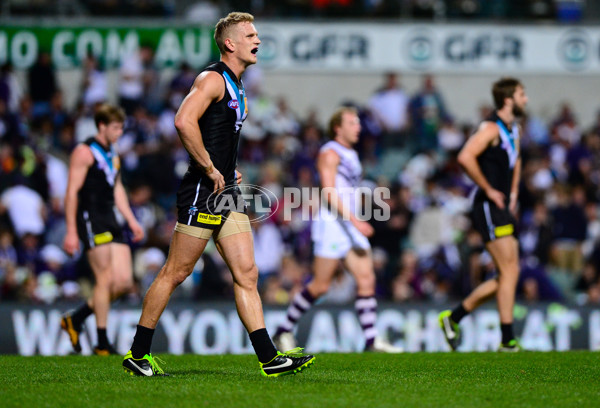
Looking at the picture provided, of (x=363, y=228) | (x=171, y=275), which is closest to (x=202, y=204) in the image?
(x=171, y=275)

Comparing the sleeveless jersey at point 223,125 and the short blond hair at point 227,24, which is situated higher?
the short blond hair at point 227,24

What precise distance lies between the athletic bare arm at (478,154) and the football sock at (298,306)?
2.36m

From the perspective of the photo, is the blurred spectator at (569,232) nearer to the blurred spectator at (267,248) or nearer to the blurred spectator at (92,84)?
the blurred spectator at (267,248)

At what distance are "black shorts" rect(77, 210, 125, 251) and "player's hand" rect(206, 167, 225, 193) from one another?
3.45m

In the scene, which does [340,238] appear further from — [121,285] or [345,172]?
[121,285]

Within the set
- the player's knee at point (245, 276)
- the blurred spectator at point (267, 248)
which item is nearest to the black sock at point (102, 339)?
the player's knee at point (245, 276)

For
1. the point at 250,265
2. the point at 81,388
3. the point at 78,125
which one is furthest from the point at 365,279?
the point at 78,125

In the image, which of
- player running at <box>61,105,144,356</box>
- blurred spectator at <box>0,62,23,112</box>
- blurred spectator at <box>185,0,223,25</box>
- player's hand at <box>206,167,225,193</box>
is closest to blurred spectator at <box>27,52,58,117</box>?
blurred spectator at <box>0,62,23,112</box>

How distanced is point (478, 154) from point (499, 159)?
0.92 ft

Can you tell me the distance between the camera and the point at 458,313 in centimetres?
1039

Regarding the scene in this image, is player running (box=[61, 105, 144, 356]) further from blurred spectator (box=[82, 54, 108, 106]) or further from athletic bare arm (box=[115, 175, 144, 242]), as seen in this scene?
blurred spectator (box=[82, 54, 108, 106])

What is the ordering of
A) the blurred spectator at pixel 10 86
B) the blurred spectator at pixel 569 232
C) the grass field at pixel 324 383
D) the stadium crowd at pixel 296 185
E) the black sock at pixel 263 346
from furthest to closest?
the blurred spectator at pixel 10 86, the blurred spectator at pixel 569 232, the stadium crowd at pixel 296 185, the black sock at pixel 263 346, the grass field at pixel 324 383

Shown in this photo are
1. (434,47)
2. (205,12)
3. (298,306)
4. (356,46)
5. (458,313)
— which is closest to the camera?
(458,313)

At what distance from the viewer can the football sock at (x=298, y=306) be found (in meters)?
10.8
